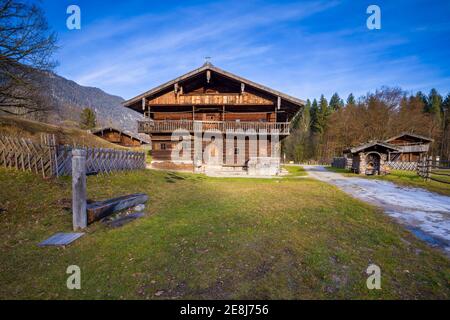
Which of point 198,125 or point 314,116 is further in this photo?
point 314,116

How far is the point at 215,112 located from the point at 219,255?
67.8 feet

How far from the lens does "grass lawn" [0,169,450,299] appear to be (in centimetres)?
332

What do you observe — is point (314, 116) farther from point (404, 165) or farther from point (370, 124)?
point (404, 165)

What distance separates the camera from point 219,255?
434 centimetres

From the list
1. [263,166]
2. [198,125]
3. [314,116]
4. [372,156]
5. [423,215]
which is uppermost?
[314,116]

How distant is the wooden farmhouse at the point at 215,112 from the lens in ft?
70.0

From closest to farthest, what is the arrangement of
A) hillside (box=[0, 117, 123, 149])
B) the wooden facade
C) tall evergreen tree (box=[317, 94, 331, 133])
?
hillside (box=[0, 117, 123, 149]), the wooden facade, tall evergreen tree (box=[317, 94, 331, 133])

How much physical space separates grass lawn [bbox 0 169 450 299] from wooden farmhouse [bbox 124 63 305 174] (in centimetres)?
1468

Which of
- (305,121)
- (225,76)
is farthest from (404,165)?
(305,121)

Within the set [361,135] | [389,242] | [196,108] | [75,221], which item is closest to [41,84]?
[196,108]

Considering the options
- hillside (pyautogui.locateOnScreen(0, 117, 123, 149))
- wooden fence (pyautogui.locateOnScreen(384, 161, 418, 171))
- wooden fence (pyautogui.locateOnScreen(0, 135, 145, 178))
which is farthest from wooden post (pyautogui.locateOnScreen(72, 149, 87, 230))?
wooden fence (pyautogui.locateOnScreen(384, 161, 418, 171))

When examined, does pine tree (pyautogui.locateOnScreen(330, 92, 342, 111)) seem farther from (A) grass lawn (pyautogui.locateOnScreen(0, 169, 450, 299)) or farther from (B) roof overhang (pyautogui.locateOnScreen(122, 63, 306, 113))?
(A) grass lawn (pyautogui.locateOnScreen(0, 169, 450, 299))
